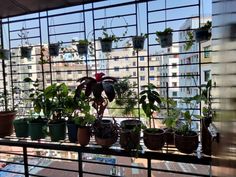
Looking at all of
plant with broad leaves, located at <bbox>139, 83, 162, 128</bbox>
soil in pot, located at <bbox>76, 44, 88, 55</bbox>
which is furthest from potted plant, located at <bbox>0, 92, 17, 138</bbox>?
plant with broad leaves, located at <bbox>139, 83, 162, 128</bbox>

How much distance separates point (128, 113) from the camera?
2.24 meters

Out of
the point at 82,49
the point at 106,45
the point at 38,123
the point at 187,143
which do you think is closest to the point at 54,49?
the point at 82,49

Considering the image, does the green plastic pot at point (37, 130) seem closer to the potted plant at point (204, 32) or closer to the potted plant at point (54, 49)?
the potted plant at point (54, 49)

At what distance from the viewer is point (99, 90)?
2021 millimetres

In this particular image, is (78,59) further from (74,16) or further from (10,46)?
(10,46)

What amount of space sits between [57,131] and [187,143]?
1.24m

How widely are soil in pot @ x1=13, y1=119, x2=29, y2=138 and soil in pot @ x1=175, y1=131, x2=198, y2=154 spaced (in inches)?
62.0

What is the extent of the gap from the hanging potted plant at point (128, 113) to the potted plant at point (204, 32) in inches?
→ 30.1

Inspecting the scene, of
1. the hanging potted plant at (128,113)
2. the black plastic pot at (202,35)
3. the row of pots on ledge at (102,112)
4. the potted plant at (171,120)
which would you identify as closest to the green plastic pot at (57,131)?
the row of pots on ledge at (102,112)

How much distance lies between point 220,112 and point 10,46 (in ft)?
8.64

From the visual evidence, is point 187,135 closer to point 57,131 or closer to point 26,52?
point 57,131

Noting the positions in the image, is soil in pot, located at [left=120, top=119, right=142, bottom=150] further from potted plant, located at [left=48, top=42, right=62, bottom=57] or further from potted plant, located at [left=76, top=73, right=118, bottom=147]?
potted plant, located at [left=48, top=42, right=62, bottom=57]

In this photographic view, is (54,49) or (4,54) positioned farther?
(4,54)

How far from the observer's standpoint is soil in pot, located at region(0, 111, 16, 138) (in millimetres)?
2519
